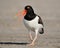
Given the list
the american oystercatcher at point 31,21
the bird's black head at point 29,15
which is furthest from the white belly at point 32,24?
the bird's black head at point 29,15

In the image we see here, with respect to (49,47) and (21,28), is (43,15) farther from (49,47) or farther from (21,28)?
(49,47)

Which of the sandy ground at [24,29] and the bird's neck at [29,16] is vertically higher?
the bird's neck at [29,16]

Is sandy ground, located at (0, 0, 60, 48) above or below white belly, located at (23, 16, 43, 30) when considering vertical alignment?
below

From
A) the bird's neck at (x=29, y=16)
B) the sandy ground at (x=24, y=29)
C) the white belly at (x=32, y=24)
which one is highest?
the bird's neck at (x=29, y=16)

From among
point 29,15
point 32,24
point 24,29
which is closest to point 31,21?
point 32,24

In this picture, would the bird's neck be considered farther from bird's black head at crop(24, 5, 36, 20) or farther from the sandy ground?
the sandy ground

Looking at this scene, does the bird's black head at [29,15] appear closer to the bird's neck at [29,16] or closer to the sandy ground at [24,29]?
the bird's neck at [29,16]

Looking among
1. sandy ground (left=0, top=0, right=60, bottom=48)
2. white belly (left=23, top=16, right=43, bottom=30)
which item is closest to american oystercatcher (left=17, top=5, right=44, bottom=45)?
white belly (left=23, top=16, right=43, bottom=30)

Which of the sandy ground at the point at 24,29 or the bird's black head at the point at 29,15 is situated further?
the sandy ground at the point at 24,29

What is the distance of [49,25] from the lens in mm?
16641

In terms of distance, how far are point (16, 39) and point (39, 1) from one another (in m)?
14.5

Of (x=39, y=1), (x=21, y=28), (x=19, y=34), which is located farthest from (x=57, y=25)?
(x=39, y=1)

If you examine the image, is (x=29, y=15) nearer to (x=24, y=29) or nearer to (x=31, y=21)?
(x=31, y=21)

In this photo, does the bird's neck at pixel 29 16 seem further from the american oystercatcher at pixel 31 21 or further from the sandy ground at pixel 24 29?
the sandy ground at pixel 24 29
